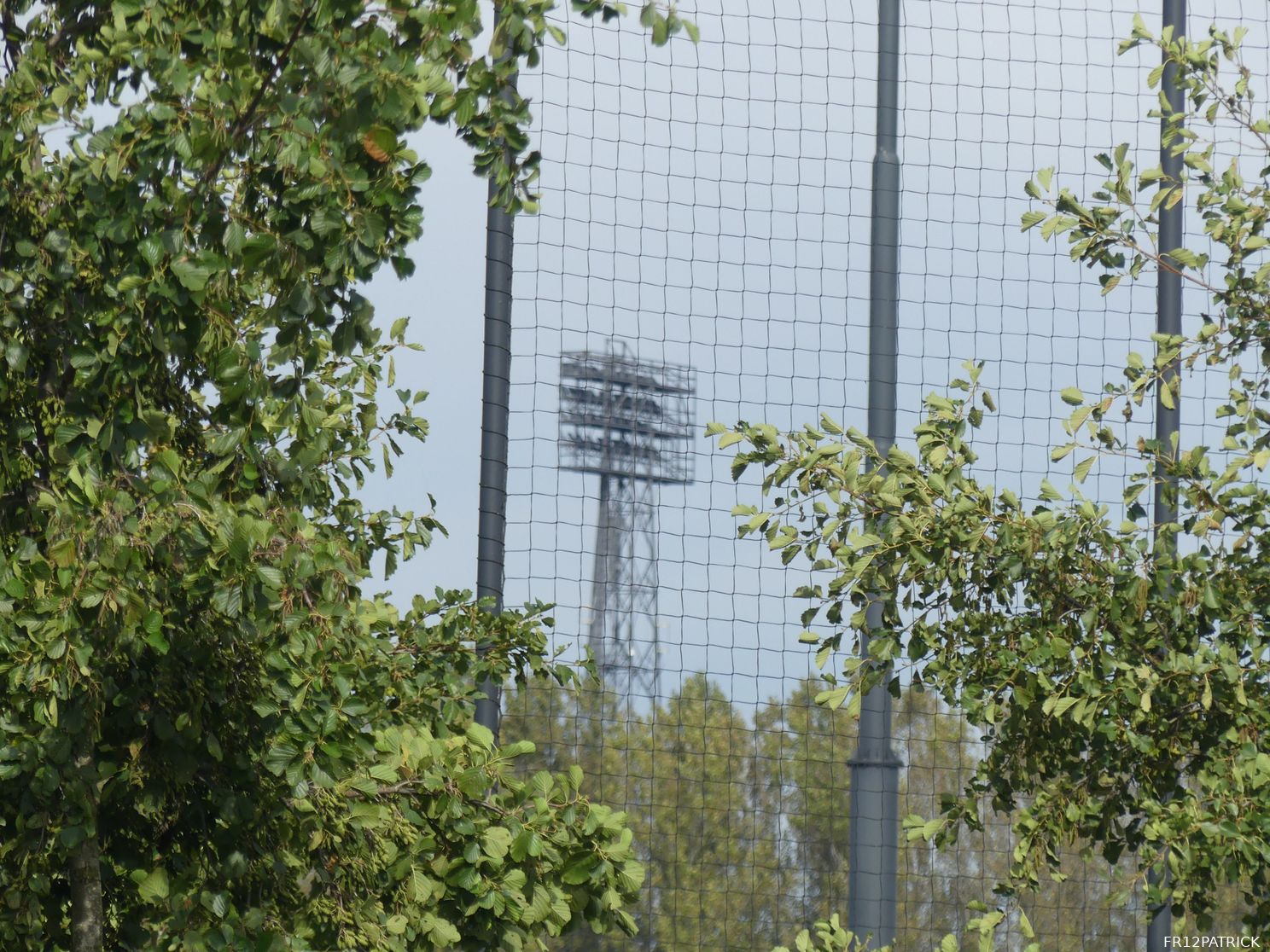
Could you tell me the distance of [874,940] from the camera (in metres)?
4.38

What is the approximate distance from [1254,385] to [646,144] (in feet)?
8.94

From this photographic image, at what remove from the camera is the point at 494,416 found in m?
4.28

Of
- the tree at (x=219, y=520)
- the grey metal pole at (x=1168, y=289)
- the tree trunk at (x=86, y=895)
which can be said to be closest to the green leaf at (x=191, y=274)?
the tree at (x=219, y=520)

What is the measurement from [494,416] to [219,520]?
258 cm

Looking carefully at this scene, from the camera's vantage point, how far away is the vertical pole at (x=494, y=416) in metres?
4.14

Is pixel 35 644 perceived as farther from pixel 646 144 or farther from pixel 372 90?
pixel 646 144

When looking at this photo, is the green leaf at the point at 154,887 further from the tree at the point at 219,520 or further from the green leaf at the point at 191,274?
the green leaf at the point at 191,274

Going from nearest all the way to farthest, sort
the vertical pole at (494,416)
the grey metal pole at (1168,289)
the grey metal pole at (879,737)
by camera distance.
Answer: the vertical pole at (494,416) < the grey metal pole at (1168,289) < the grey metal pole at (879,737)

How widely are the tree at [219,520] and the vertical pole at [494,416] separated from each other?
5.62 ft

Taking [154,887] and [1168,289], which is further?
[1168,289]

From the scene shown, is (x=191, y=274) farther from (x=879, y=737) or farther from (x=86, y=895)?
(x=879, y=737)

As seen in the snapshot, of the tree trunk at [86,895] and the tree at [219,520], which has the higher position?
the tree at [219,520]

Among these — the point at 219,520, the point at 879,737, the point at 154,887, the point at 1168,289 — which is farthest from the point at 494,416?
the point at 219,520

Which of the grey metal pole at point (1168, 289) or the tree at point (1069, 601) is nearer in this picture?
the tree at point (1069, 601)
